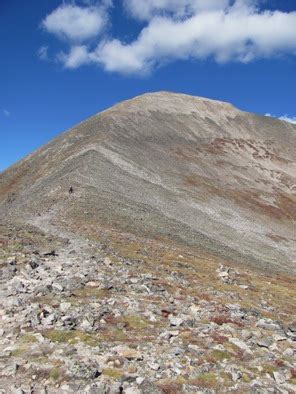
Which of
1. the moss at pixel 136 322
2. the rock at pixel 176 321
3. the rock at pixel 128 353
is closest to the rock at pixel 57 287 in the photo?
the moss at pixel 136 322

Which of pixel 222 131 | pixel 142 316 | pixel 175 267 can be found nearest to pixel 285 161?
pixel 222 131

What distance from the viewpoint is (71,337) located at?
17.7 m

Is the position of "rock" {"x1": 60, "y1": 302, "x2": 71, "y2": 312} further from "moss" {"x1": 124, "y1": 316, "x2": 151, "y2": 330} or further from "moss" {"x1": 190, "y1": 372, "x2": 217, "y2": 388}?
"moss" {"x1": 190, "y1": 372, "x2": 217, "y2": 388}

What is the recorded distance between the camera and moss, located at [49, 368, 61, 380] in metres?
14.7

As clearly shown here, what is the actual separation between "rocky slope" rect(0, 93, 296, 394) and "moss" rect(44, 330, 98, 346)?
0.32ft

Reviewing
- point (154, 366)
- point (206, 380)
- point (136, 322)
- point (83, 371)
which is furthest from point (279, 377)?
point (83, 371)

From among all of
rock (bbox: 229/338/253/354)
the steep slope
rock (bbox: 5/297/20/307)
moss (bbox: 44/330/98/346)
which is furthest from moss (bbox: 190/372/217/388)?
the steep slope

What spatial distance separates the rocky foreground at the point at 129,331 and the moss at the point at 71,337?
0.04 m

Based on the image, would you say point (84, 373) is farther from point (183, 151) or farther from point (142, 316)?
point (183, 151)

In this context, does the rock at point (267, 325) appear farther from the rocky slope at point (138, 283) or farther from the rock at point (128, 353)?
the rock at point (128, 353)

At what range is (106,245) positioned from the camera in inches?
1542

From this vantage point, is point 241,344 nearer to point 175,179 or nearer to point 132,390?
point 132,390

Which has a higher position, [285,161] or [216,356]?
[285,161]

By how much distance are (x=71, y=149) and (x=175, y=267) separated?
75585 mm
